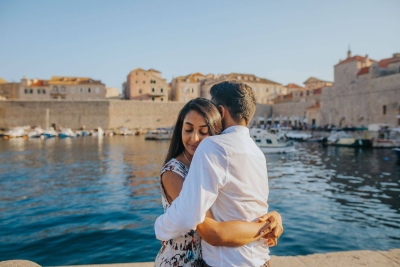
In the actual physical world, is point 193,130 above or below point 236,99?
below

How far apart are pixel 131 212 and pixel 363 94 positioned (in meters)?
37.8

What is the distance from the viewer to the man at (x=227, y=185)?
1350 millimetres

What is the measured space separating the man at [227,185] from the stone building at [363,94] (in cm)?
3419

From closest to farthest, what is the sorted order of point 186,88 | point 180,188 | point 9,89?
point 180,188 < point 9,89 < point 186,88

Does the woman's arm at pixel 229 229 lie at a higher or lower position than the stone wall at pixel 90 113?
lower

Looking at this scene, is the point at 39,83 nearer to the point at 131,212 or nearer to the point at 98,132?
the point at 98,132

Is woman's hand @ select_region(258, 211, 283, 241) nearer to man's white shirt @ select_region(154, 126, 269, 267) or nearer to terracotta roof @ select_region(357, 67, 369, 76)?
man's white shirt @ select_region(154, 126, 269, 267)

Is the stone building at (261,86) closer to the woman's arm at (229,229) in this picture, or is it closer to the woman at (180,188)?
the woman at (180,188)

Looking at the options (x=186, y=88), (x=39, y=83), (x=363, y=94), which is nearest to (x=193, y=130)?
(x=363, y=94)

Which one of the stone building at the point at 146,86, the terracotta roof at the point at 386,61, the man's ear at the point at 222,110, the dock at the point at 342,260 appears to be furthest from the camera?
the stone building at the point at 146,86

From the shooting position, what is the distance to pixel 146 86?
5547 centimetres

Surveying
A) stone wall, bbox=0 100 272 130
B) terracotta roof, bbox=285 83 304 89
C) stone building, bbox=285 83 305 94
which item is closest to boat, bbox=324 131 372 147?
stone wall, bbox=0 100 272 130

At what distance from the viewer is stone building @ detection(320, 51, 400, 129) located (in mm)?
33656

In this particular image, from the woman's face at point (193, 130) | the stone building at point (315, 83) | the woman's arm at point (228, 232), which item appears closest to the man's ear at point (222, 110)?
the woman's face at point (193, 130)
